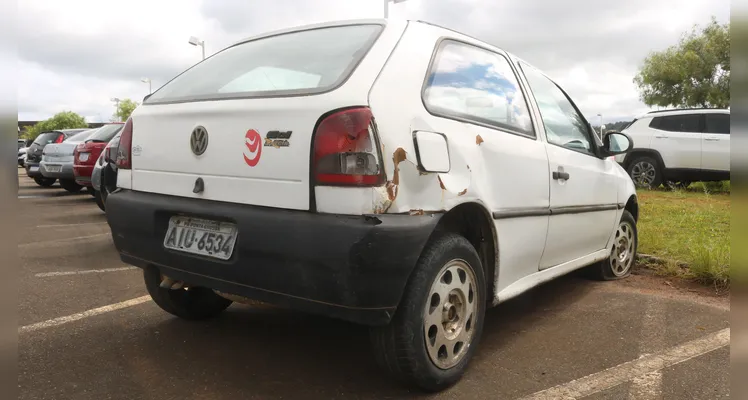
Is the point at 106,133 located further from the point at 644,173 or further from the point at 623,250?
the point at 644,173

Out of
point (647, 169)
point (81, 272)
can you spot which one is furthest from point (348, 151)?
point (647, 169)

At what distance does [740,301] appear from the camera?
34.6 inches

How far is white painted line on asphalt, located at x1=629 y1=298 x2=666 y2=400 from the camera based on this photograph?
2.53m

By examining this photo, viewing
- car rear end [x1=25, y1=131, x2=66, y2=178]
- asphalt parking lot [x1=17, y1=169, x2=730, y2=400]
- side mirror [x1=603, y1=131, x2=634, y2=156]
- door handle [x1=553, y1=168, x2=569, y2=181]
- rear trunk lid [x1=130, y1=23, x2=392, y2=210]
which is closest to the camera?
rear trunk lid [x1=130, y1=23, x2=392, y2=210]

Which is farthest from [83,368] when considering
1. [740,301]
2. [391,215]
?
[740,301]

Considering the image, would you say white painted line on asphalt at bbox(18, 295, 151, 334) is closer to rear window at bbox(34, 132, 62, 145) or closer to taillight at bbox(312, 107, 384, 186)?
taillight at bbox(312, 107, 384, 186)

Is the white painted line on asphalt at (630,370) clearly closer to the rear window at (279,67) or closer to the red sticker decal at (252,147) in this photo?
the red sticker decal at (252,147)

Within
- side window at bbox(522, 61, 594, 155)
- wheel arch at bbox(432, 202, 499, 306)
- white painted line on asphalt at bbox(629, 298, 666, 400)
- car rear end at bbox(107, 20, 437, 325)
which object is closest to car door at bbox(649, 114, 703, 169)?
white painted line on asphalt at bbox(629, 298, 666, 400)

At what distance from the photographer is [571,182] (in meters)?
3.49

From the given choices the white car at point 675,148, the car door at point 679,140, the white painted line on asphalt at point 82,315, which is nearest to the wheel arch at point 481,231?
the white painted line on asphalt at point 82,315

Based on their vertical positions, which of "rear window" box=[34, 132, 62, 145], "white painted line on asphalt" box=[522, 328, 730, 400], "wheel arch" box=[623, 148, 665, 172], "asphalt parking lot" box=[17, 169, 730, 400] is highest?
"rear window" box=[34, 132, 62, 145]

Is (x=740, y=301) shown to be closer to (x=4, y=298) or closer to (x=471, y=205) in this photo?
(x=4, y=298)

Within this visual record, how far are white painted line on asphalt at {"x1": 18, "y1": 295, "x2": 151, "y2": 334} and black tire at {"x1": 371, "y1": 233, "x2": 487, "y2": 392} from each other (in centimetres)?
207

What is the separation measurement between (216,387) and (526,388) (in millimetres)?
1403
